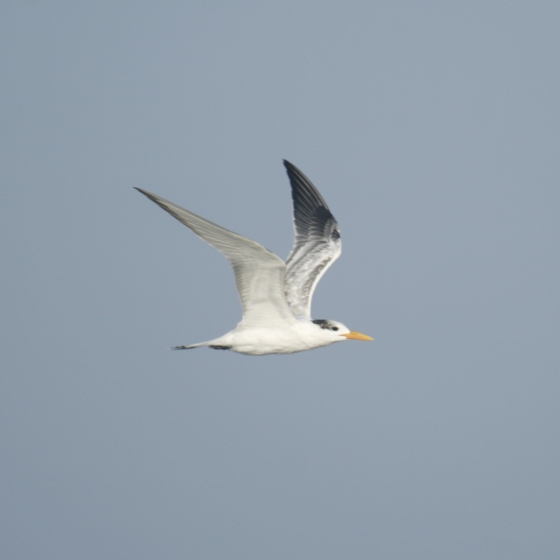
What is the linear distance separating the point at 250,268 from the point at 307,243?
11.0ft

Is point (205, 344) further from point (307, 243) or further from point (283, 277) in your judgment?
point (307, 243)

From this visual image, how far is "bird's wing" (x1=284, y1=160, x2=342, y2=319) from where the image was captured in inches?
626

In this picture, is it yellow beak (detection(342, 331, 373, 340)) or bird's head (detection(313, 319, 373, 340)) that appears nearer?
bird's head (detection(313, 319, 373, 340))

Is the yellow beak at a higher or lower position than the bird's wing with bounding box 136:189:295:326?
lower

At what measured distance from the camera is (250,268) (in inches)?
529

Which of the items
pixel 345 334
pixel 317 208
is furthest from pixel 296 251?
pixel 345 334

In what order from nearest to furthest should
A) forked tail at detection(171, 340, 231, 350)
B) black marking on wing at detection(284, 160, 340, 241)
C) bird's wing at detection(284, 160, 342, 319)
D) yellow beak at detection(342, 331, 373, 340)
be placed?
1. forked tail at detection(171, 340, 231, 350)
2. yellow beak at detection(342, 331, 373, 340)
3. bird's wing at detection(284, 160, 342, 319)
4. black marking on wing at detection(284, 160, 340, 241)

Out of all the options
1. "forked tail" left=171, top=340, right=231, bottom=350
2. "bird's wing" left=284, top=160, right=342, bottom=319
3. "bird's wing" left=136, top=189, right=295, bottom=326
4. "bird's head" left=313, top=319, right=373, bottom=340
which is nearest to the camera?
"bird's wing" left=136, top=189, right=295, bottom=326

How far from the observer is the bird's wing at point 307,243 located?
1591cm

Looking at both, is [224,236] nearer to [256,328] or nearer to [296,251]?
[256,328]

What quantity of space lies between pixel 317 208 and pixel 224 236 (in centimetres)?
496

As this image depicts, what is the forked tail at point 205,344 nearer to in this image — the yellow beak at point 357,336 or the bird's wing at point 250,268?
the bird's wing at point 250,268

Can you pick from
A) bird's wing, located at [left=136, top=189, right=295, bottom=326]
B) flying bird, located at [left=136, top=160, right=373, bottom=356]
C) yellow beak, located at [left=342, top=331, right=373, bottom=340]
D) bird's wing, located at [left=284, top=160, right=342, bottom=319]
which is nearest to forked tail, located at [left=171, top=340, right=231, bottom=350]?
flying bird, located at [left=136, top=160, right=373, bottom=356]

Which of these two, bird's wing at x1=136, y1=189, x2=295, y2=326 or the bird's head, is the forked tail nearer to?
bird's wing at x1=136, y1=189, x2=295, y2=326
